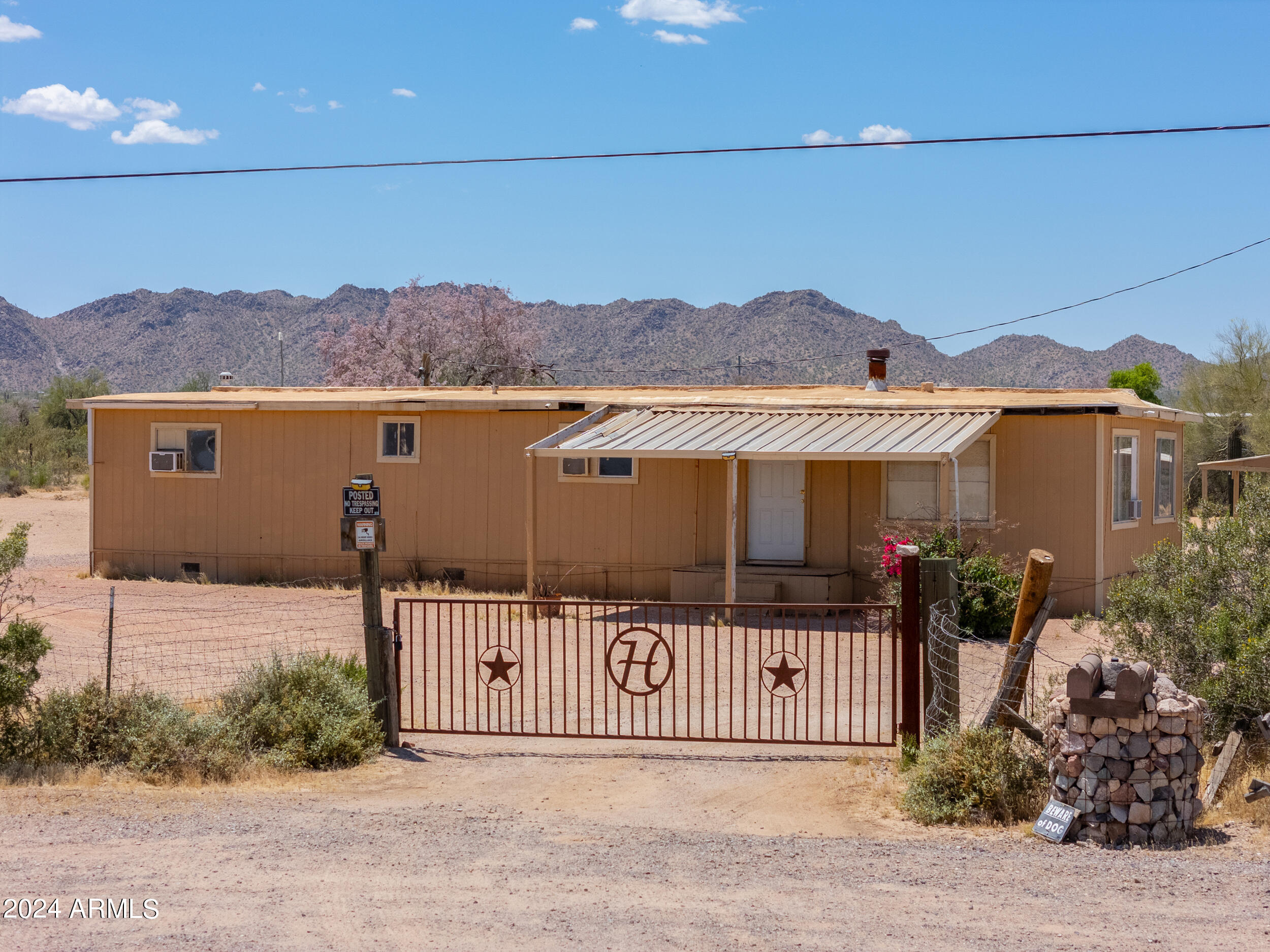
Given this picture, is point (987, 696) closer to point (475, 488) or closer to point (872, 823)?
point (872, 823)

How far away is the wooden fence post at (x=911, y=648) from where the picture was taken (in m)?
7.16

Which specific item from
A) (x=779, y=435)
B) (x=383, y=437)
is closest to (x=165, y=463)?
(x=383, y=437)

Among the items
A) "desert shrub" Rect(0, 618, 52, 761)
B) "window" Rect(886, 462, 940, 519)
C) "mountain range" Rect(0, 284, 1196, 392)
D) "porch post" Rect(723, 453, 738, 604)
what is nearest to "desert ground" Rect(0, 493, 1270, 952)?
"desert shrub" Rect(0, 618, 52, 761)

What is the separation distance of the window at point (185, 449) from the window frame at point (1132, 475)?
11916mm

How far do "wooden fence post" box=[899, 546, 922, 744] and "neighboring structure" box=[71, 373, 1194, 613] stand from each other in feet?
17.4

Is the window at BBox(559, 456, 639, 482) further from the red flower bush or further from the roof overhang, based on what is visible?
the roof overhang

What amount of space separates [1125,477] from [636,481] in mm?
6142

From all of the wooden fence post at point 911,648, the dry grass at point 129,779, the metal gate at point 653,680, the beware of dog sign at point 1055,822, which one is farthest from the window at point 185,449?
the beware of dog sign at point 1055,822

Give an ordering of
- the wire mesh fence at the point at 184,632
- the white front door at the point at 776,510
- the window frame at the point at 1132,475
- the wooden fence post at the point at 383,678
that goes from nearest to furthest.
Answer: the wooden fence post at the point at 383,678, the wire mesh fence at the point at 184,632, the window frame at the point at 1132,475, the white front door at the point at 776,510

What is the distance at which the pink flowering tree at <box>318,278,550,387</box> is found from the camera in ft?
139

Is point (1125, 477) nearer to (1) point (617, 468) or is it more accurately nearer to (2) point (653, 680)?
(1) point (617, 468)

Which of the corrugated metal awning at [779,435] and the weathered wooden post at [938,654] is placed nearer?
the weathered wooden post at [938,654]

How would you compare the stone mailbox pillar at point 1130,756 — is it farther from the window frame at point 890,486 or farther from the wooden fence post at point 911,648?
the window frame at point 890,486

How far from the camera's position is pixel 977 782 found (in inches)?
247
